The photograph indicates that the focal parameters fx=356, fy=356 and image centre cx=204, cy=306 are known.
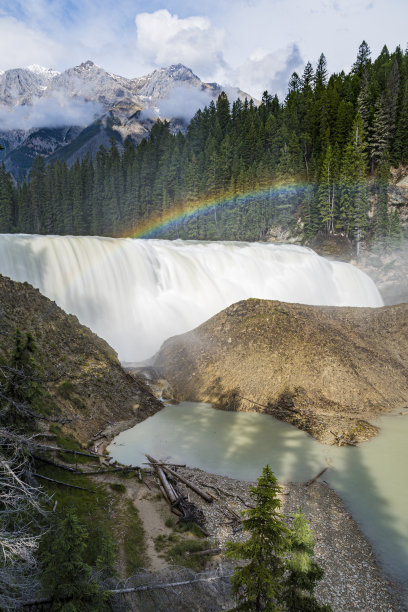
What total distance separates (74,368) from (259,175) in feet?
183

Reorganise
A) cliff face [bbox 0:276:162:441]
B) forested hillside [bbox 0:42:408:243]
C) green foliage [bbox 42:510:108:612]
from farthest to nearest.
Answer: forested hillside [bbox 0:42:408:243] → cliff face [bbox 0:276:162:441] → green foliage [bbox 42:510:108:612]

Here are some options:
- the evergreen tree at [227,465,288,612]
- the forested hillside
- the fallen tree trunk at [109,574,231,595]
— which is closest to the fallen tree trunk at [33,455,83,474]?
the fallen tree trunk at [109,574,231,595]

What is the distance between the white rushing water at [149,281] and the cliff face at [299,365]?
18.6ft

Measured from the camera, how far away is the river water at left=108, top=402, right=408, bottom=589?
823 centimetres

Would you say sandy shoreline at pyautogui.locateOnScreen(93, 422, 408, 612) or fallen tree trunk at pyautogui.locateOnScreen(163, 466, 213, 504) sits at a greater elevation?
fallen tree trunk at pyautogui.locateOnScreen(163, 466, 213, 504)

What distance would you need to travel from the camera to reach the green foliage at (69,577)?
3961 millimetres

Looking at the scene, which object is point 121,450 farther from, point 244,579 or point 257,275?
point 257,275

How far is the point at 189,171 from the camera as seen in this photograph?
227 ft

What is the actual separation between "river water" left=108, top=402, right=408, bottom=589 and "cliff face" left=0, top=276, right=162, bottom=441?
1.04 metres

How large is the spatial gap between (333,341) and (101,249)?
18932mm

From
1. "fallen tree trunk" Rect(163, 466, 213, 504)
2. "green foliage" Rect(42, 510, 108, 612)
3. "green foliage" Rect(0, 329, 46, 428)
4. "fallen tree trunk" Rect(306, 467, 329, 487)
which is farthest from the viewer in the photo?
"fallen tree trunk" Rect(306, 467, 329, 487)

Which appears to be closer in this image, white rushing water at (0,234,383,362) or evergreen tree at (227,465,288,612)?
evergreen tree at (227,465,288,612)

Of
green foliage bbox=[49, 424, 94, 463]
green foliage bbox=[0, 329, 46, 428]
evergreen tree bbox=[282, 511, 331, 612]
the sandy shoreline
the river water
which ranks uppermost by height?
green foliage bbox=[0, 329, 46, 428]

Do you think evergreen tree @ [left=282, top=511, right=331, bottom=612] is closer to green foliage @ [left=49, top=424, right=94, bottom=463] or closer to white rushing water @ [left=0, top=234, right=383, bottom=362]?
green foliage @ [left=49, top=424, right=94, bottom=463]
